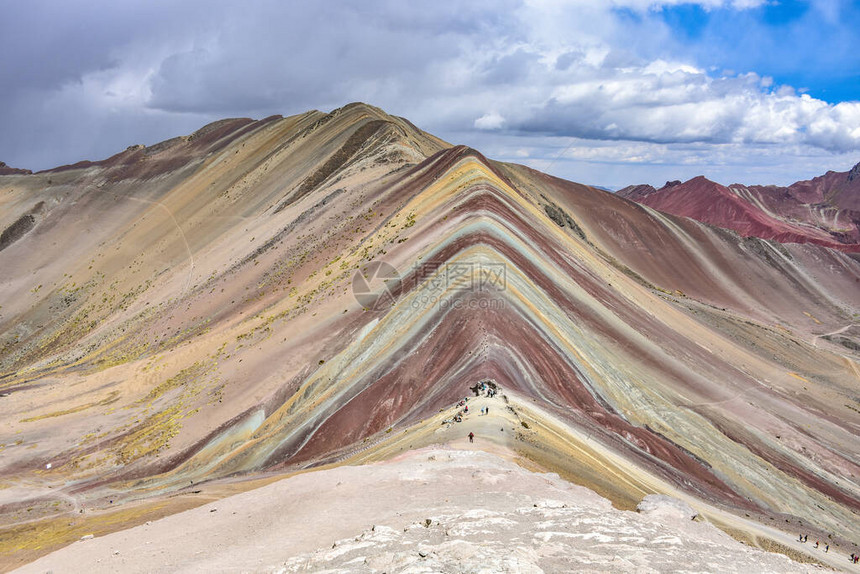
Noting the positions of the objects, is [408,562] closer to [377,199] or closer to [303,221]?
[377,199]

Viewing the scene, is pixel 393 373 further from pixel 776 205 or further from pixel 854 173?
pixel 854 173

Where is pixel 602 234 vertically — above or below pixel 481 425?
above

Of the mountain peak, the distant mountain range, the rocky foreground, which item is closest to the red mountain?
the mountain peak

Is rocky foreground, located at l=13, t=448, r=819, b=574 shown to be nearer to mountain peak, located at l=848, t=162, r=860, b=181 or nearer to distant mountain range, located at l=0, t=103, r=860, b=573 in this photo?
distant mountain range, located at l=0, t=103, r=860, b=573

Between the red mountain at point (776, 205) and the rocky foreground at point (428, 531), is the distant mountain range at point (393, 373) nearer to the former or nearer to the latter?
the rocky foreground at point (428, 531)

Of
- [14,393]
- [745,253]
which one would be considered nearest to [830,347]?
[745,253]
